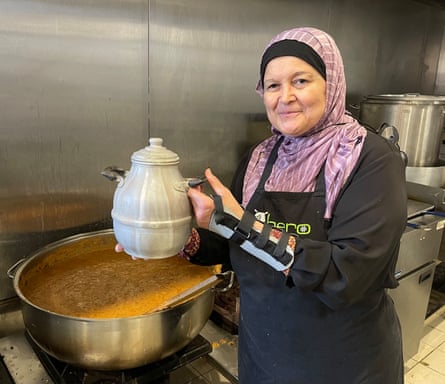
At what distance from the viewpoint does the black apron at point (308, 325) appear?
0.90 m

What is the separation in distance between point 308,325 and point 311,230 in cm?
21

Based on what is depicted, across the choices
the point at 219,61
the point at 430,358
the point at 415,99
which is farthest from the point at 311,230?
the point at 430,358

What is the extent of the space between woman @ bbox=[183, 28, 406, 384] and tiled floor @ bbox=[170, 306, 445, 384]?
0.71 ft

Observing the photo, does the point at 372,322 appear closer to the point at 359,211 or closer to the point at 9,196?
the point at 359,211

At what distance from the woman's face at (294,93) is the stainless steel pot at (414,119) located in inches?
54.5

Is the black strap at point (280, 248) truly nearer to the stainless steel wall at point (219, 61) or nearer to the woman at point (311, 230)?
the woman at point (311, 230)

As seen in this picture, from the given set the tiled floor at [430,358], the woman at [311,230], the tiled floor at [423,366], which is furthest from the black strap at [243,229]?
the tiled floor at [430,358]

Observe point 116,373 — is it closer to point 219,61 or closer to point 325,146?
point 325,146

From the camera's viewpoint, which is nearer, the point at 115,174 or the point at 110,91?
the point at 115,174

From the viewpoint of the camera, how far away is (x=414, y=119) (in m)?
2.05

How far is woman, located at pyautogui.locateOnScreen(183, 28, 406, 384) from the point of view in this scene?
2.51ft

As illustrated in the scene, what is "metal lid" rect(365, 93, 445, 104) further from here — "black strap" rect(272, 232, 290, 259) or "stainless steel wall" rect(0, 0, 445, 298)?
"black strap" rect(272, 232, 290, 259)

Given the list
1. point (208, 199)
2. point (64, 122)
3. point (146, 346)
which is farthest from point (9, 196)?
point (208, 199)

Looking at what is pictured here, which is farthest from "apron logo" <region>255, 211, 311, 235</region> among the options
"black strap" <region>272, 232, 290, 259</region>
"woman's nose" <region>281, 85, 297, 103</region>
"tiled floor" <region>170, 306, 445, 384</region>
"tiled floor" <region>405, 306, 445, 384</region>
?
"tiled floor" <region>405, 306, 445, 384</region>
